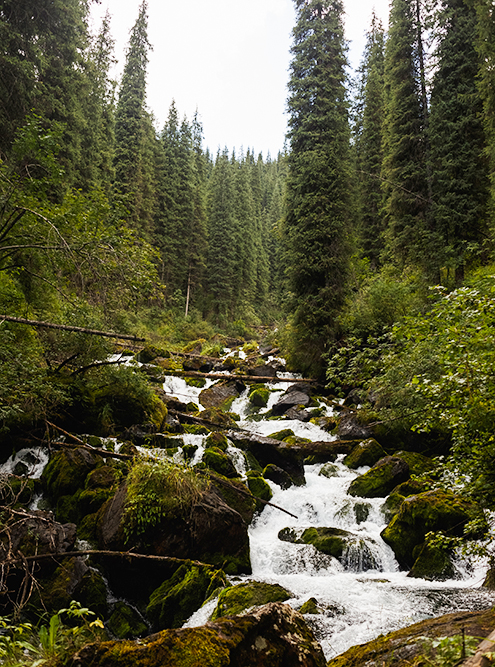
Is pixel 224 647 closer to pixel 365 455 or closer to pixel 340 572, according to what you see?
pixel 340 572

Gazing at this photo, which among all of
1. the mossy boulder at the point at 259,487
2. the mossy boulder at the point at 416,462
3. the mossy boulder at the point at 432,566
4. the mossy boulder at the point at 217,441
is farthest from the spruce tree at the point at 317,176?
the mossy boulder at the point at 432,566

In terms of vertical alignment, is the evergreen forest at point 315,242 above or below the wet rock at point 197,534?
above

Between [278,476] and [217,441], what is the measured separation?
Result: 1783mm

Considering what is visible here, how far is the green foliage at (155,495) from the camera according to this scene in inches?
217

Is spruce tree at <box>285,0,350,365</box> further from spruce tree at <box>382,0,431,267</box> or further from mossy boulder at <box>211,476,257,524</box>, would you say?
mossy boulder at <box>211,476,257,524</box>

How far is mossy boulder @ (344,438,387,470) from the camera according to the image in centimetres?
977

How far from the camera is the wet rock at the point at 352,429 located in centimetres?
1099

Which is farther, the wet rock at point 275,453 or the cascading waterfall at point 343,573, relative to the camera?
the wet rock at point 275,453

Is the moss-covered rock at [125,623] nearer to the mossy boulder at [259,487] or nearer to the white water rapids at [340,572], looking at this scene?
the white water rapids at [340,572]

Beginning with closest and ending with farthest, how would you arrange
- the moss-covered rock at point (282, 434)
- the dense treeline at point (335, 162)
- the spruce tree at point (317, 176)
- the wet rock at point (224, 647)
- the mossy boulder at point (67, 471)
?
1. the wet rock at point (224, 647)
2. the mossy boulder at point (67, 471)
3. the dense treeline at point (335, 162)
4. the moss-covered rock at point (282, 434)
5. the spruce tree at point (317, 176)

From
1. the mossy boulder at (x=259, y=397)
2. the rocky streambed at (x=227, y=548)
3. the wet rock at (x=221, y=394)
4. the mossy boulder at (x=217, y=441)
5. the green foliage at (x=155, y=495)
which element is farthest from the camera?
the mossy boulder at (x=259, y=397)

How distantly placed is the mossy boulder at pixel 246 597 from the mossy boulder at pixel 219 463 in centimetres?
330

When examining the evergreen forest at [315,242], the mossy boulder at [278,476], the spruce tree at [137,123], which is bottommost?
the mossy boulder at [278,476]

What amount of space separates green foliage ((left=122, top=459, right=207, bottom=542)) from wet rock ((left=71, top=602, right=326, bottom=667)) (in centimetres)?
338
